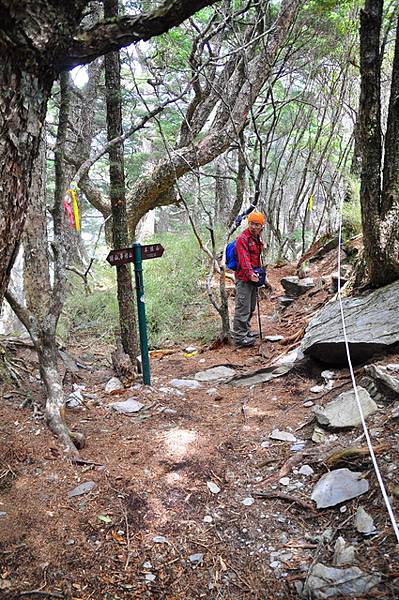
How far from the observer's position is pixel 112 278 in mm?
11680

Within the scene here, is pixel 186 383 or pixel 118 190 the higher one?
pixel 118 190

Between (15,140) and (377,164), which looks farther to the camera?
(377,164)

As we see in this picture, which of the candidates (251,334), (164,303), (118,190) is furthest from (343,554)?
(164,303)

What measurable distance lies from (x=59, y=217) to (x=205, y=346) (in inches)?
169

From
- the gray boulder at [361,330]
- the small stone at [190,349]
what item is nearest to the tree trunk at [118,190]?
the small stone at [190,349]

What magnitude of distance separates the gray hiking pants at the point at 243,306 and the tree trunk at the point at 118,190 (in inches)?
69.3

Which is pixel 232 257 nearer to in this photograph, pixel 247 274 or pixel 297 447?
pixel 247 274

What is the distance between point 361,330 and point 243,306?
2764 mm

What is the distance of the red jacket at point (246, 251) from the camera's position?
21.6ft

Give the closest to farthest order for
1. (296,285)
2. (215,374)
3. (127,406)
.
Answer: (127,406), (215,374), (296,285)

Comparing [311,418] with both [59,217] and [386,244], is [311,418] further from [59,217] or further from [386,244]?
[59,217]

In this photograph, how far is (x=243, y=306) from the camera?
6.91 metres

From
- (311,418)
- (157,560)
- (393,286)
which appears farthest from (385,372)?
(157,560)

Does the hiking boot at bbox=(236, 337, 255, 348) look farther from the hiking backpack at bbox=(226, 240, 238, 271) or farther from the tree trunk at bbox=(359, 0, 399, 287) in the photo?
the tree trunk at bbox=(359, 0, 399, 287)
